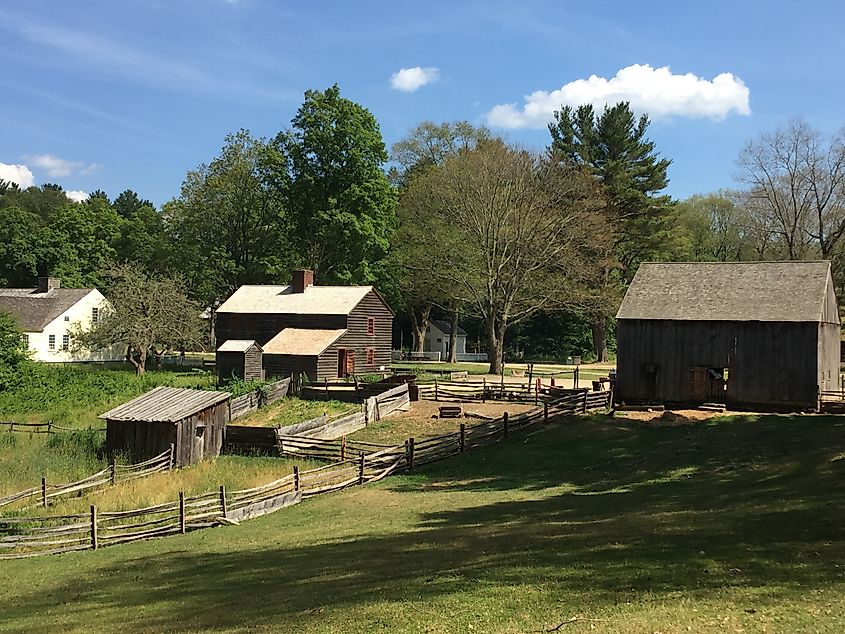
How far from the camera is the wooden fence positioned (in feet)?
75.6

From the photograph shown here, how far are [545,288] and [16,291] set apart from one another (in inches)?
1872

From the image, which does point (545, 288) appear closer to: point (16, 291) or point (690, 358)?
point (690, 358)

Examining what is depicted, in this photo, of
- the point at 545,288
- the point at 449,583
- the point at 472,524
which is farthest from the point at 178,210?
the point at 449,583

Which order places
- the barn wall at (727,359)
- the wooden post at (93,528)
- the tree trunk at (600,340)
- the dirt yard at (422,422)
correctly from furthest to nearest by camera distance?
the tree trunk at (600,340) < the barn wall at (727,359) < the dirt yard at (422,422) < the wooden post at (93,528)

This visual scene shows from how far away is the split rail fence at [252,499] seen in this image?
1966 cm

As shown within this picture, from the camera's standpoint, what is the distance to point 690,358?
120 ft

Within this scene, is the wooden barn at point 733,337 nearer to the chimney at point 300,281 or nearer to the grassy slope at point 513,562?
the grassy slope at point 513,562

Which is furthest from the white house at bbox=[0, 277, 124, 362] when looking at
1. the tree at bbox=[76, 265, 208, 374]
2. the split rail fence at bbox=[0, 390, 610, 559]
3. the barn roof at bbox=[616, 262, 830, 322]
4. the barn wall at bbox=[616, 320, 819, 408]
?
the barn roof at bbox=[616, 262, 830, 322]

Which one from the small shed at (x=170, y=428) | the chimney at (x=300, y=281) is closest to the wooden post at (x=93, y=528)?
the small shed at (x=170, y=428)

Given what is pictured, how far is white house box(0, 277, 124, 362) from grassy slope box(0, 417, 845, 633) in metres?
48.7

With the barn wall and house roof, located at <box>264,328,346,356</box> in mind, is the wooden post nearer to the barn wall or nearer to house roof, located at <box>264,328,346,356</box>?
the barn wall

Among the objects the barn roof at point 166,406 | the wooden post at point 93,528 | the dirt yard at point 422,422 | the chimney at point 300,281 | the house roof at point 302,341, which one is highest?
the chimney at point 300,281

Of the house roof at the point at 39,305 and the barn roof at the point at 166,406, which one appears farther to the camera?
the house roof at the point at 39,305

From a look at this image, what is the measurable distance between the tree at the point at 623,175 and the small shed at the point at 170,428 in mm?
43052
